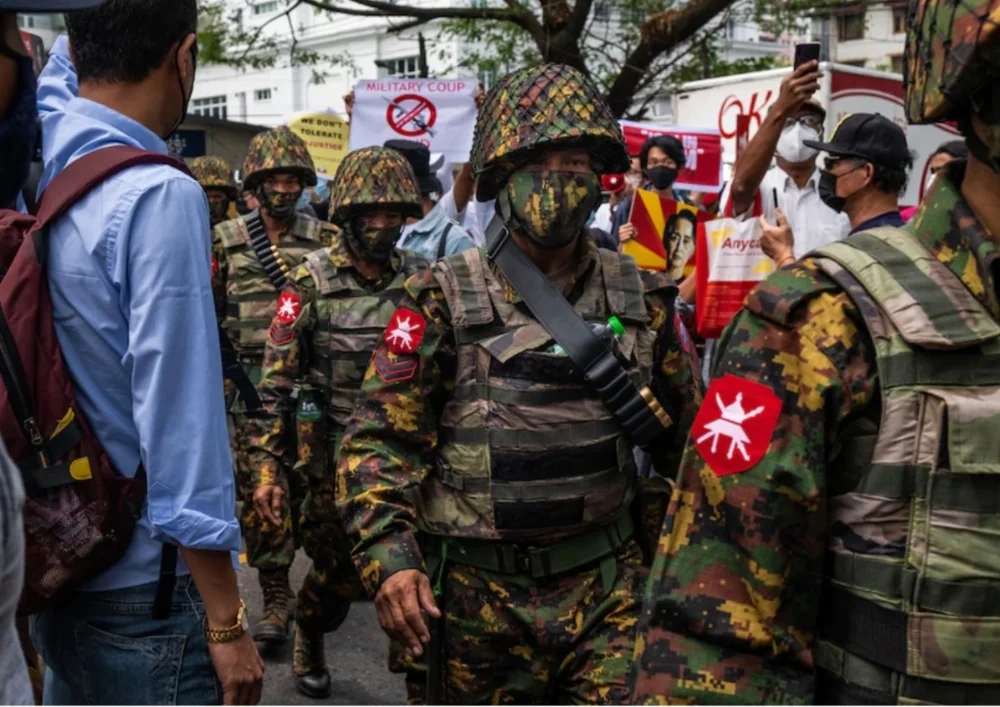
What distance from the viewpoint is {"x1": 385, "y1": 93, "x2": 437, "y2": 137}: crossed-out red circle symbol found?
9.02 m

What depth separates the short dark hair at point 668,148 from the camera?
8.16 metres

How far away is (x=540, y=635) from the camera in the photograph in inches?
128

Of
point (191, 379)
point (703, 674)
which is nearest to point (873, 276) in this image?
point (703, 674)

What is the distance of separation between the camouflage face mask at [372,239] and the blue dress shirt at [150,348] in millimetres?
2856

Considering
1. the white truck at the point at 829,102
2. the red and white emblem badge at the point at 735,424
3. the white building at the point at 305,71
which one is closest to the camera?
the red and white emblem badge at the point at 735,424

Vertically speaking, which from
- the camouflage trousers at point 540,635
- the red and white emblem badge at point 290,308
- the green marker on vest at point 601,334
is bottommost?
the camouflage trousers at point 540,635

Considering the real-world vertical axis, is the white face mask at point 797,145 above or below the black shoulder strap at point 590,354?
above

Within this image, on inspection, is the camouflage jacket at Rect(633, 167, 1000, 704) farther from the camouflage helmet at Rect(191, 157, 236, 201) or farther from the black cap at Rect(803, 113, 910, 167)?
the camouflage helmet at Rect(191, 157, 236, 201)

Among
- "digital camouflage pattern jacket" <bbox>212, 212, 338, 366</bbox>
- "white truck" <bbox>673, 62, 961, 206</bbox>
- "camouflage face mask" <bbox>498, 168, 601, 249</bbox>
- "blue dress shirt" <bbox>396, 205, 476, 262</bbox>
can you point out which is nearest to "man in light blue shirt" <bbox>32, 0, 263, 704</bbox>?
"camouflage face mask" <bbox>498, 168, 601, 249</bbox>

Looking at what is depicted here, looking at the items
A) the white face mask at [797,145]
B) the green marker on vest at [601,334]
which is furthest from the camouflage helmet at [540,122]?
the white face mask at [797,145]

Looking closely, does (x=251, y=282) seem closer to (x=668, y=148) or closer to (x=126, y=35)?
(x=668, y=148)

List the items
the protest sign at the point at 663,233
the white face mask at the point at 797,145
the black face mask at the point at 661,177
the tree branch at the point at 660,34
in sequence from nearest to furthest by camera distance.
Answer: the white face mask at the point at 797,145 < the protest sign at the point at 663,233 < the black face mask at the point at 661,177 < the tree branch at the point at 660,34

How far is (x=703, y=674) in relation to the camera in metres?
1.99

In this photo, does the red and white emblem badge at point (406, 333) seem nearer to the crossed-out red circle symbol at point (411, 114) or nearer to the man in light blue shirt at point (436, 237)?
the man in light blue shirt at point (436, 237)
